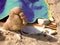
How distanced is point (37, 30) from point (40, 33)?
3.4 inches

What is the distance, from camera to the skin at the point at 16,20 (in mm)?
3924

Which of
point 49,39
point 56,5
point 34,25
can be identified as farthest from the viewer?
point 34,25

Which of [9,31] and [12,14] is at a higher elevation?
[12,14]

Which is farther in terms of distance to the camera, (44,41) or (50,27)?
(50,27)

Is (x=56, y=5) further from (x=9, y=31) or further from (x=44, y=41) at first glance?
(x=9, y=31)

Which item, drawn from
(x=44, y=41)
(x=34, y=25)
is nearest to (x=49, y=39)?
(x=44, y=41)

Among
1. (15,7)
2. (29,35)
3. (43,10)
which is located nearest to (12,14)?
(15,7)

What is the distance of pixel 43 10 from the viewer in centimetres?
442

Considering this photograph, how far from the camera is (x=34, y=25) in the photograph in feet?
14.0

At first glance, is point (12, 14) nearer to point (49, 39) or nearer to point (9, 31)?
point (9, 31)

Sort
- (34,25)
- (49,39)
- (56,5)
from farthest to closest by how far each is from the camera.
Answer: (34,25), (49,39), (56,5)

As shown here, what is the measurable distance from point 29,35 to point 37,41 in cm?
24

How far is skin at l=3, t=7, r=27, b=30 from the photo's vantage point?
3.92 meters

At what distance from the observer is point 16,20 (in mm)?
3938
